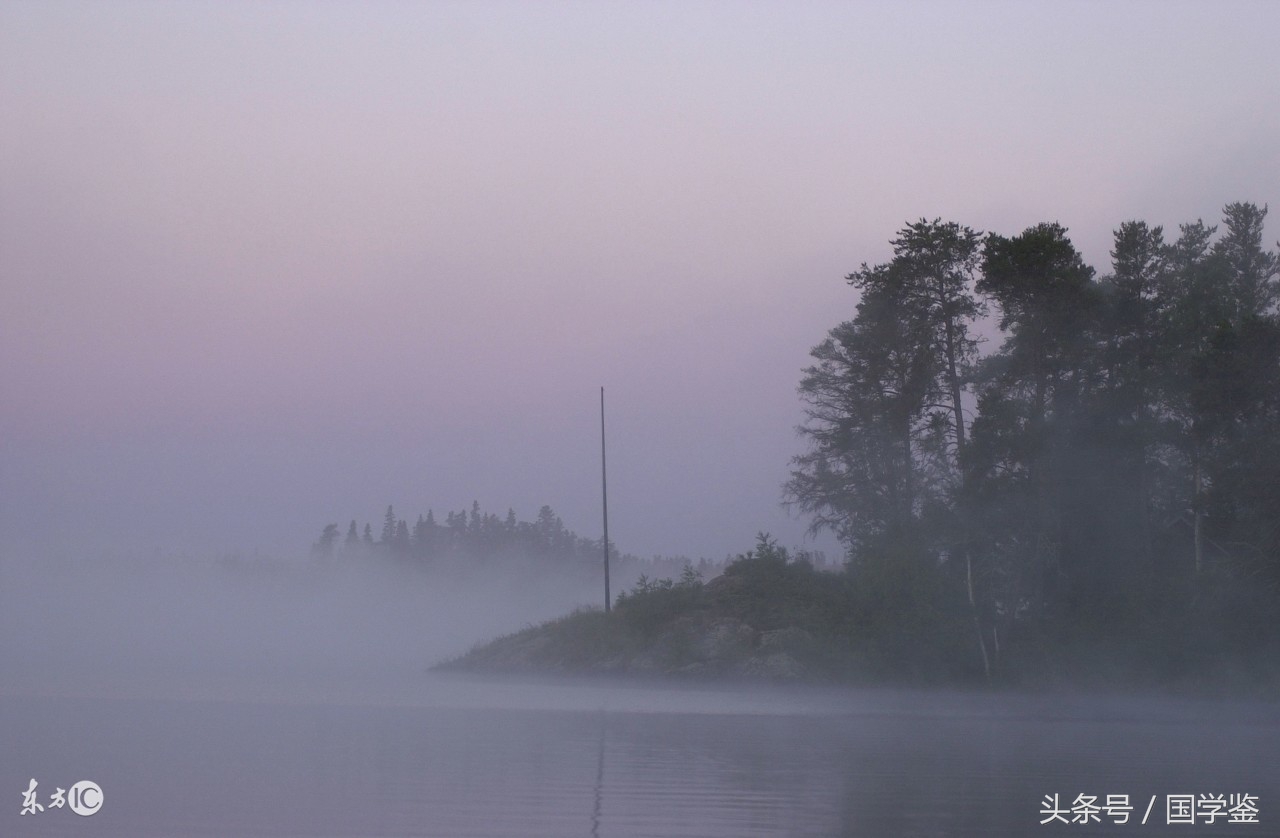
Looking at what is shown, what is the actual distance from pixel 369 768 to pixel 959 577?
2780 centimetres

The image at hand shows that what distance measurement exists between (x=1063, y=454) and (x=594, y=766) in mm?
28870

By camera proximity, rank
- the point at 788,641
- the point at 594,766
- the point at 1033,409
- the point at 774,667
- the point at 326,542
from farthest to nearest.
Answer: the point at 326,542
the point at 1033,409
the point at 788,641
the point at 774,667
the point at 594,766

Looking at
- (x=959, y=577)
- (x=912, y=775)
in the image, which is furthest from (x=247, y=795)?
(x=959, y=577)

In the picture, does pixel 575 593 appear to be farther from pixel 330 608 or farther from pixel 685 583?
pixel 685 583

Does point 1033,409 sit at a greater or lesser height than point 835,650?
greater

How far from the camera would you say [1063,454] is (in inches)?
1518

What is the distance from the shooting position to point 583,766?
1409 centimetres

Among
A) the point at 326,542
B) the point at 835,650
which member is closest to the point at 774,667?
the point at 835,650

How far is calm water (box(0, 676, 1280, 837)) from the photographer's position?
10.1 meters

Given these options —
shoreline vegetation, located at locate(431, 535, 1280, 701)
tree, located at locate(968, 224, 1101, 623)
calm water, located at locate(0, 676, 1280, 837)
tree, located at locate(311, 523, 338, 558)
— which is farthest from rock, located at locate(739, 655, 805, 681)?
tree, located at locate(311, 523, 338, 558)

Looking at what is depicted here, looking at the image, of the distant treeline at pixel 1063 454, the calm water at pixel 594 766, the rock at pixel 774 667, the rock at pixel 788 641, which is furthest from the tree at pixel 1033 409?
the calm water at pixel 594 766

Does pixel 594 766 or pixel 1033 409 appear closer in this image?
pixel 594 766

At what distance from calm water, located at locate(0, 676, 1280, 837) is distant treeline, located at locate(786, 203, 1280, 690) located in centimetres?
951

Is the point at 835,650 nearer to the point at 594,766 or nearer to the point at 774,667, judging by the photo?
the point at 774,667
